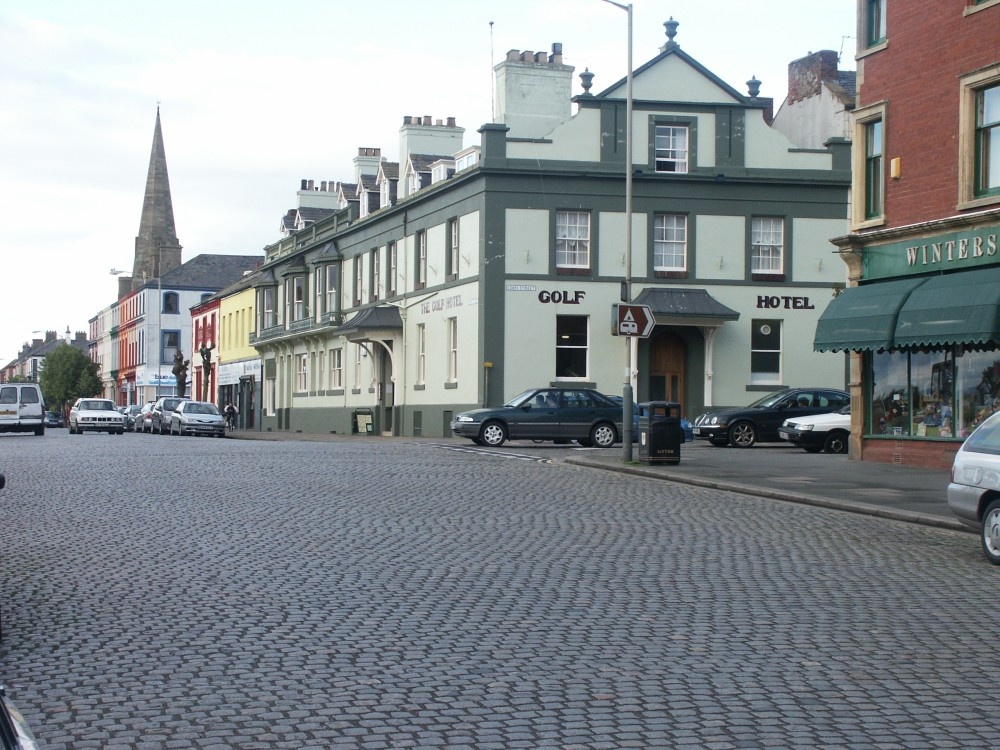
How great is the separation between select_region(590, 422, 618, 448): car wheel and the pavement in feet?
10.0

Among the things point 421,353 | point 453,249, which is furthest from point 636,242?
point 421,353

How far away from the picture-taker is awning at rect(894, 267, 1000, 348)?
22547 millimetres

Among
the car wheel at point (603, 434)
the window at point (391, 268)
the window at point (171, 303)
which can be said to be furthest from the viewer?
the window at point (171, 303)

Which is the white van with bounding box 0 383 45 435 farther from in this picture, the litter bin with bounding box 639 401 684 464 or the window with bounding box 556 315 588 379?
the litter bin with bounding box 639 401 684 464

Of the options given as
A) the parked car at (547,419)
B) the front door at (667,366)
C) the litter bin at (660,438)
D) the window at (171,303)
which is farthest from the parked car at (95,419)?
the window at (171,303)

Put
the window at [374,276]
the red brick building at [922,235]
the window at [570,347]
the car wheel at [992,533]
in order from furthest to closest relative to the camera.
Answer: the window at [374,276], the window at [570,347], the red brick building at [922,235], the car wheel at [992,533]

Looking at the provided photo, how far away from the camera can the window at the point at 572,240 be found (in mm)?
44594

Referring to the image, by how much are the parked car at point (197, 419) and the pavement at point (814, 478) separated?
24440mm

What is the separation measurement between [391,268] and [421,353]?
4971mm

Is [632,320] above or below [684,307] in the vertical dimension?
below

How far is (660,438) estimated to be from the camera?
990 inches

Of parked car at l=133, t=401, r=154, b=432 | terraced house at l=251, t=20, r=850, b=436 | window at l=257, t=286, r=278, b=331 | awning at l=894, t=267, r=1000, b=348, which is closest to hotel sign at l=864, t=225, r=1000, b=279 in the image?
awning at l=894, t=267, r=1000, b=348

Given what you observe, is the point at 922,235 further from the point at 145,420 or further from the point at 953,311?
the point at 145,420

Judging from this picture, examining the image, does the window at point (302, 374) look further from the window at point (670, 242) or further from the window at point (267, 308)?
the window at point (670, 242)
